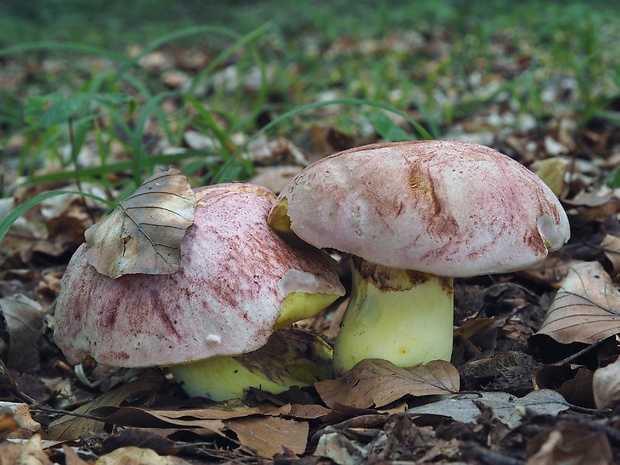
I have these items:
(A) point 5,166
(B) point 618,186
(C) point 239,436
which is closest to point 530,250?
(C) point 239,436

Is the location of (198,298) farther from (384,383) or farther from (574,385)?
(574,385)

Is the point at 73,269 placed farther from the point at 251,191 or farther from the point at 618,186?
the point at 618,186

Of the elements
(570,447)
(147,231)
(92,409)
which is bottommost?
(92,409)

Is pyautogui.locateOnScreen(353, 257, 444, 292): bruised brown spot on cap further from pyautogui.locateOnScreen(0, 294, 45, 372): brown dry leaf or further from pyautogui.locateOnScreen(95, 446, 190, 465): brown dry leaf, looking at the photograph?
pyautogui.locateOnScreen(0, 294, 45, 372): brown dry leaf

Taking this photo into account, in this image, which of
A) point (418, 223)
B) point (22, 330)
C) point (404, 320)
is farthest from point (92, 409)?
point (418, 223)

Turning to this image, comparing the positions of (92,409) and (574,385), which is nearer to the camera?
(574,385)

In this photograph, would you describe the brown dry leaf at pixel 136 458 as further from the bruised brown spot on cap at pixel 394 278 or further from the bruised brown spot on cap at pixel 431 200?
the bruised brown spot on cap at pixel 431 200

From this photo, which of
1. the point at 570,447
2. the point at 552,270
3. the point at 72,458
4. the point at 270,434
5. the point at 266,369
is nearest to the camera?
the point at 570,447
